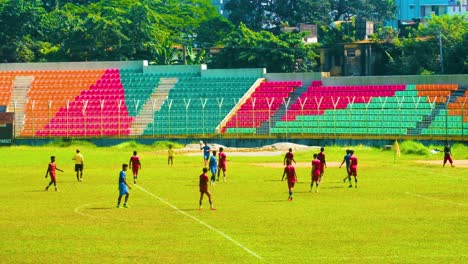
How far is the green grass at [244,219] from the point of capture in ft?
108

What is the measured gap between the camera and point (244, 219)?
136 feet

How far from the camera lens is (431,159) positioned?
7706cm

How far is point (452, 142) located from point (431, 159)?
10066mm

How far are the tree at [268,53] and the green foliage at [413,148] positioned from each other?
45464mm

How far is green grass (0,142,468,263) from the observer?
3278 cm

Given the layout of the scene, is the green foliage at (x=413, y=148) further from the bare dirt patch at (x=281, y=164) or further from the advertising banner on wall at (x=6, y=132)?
the advertising banner on wall at (x=6, y=132)

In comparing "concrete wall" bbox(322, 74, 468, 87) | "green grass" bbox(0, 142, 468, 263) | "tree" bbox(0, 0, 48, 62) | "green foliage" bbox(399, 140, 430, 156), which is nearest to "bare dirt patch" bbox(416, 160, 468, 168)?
"green grass" bbox(0, 142, 468, 263)

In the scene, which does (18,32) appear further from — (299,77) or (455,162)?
(455,162)

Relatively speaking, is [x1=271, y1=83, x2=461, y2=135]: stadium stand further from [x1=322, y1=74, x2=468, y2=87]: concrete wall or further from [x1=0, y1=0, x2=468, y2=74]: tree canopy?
[x1=0, y1=0, x2=468, y2=74]: tree canopy

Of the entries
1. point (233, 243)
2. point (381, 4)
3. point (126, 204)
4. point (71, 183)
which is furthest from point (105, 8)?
point (233, 243)

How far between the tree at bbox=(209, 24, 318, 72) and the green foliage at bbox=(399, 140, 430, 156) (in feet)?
149

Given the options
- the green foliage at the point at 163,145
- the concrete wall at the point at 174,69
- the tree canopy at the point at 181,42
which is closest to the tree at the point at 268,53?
the tree canopy at the point at 181,42

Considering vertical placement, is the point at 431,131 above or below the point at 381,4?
below

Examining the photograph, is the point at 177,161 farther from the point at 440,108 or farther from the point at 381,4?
the point at 381,4
